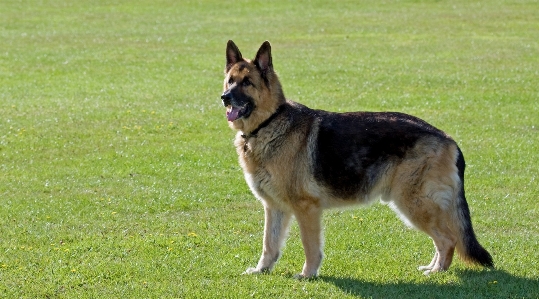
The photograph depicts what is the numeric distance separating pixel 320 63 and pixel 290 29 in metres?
6.49

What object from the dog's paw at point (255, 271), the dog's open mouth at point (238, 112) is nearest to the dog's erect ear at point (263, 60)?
the dog's open mouth at point (238, 112)

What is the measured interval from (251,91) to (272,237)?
1.52 metres

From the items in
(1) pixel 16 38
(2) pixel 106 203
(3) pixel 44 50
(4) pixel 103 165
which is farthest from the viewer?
(1) pixel 16 38

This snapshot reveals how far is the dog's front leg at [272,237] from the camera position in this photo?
28.2 ft

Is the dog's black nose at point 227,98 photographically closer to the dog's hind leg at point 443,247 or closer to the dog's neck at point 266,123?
the dog's neck at point 266,123

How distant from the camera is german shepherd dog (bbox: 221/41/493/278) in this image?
8172 mm

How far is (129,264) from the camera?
860cm

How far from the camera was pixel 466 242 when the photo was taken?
27.0 feet

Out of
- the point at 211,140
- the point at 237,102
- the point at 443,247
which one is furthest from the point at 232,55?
the point at 211,140

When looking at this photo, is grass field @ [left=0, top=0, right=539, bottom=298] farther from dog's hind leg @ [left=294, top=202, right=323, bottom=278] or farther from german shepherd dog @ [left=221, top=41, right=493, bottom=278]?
german shepherd dog @ [left=221, top=41, right=493, bottom=278]

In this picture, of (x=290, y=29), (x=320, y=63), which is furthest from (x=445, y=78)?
(x=290, y=29)

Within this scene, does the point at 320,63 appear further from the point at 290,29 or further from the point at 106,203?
the point at 106,203

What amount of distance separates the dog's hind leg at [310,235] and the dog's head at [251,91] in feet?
3.29

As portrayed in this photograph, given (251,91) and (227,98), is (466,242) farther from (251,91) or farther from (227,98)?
(227,98)
